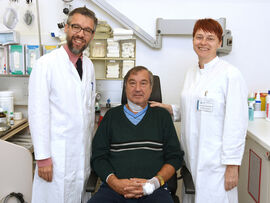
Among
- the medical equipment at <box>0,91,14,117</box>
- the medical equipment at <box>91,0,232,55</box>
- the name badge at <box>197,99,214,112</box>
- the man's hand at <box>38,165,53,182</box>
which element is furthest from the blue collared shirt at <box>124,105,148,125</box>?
the medical equipment at <box>0,91,14,117</box>

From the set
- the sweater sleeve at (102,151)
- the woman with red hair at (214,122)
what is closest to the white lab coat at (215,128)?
the woman with red hair at (214,122)

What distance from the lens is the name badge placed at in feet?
4.77

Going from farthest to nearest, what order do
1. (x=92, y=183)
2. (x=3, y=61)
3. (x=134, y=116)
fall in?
(x=3, y=61), (x=134, y=116), (x=92, y=183)

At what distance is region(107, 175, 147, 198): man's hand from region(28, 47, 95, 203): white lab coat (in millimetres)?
206

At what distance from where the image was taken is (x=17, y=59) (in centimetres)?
237

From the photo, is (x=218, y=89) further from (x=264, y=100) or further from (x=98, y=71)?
(x=98, y=71)

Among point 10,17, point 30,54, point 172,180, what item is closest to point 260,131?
point 172,180

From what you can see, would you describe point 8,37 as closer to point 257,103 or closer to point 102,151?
point 102,151

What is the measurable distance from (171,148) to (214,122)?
0.33 metres

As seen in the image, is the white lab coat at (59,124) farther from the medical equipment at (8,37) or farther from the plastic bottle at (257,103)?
the plastic bottle at (257,103)

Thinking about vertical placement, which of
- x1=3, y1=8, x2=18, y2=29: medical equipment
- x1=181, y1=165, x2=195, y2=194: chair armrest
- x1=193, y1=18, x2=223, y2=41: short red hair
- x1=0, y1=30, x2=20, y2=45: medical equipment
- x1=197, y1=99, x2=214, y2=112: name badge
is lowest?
x1=181, y1=165, x2=195, y2=194: chair armrest

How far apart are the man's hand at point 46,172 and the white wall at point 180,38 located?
1.45 meters

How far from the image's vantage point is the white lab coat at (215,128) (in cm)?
139

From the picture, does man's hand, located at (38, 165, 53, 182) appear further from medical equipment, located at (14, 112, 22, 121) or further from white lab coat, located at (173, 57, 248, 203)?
medical equipment, located at (14, 112, 22, 121)
